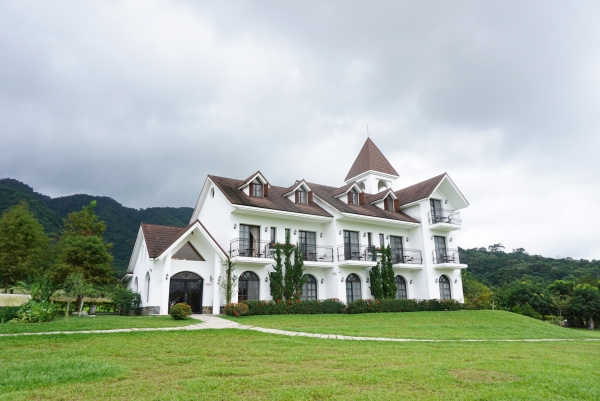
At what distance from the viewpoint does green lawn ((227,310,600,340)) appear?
540 inches

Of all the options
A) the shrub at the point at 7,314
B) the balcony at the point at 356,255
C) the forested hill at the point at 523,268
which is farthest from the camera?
the forested hill at the point at 523,268

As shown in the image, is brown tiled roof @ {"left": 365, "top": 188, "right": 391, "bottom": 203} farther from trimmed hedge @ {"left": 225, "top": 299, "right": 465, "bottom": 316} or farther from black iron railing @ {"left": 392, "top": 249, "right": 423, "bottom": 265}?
trimmed hedge @ {"left": 225, "top": 299, "right": 465, "bottom": 316}

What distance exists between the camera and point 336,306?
68.5ft

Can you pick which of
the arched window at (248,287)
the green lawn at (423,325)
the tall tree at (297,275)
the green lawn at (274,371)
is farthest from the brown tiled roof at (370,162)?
the green lawn at (274,371)

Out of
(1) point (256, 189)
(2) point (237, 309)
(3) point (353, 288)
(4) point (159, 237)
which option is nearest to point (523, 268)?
(3) point (353, 288)

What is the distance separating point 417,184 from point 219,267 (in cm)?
1630

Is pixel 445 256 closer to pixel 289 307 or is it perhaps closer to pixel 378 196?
pixel 378 196

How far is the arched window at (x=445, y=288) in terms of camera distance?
2718 cm

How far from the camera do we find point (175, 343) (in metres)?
9.66

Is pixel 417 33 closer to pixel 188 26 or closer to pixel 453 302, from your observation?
pixel 188 26

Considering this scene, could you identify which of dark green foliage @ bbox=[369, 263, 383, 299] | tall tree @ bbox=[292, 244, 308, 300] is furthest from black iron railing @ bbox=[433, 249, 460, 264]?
tall tree @ bbox=[292, 244, 308, 300]

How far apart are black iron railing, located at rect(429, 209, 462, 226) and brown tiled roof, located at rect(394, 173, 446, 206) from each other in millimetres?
1465

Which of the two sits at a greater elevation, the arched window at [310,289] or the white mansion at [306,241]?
the white mansion at [306,241]

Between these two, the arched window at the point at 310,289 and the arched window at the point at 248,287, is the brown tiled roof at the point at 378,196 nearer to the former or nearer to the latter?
the arched window at the point at 310,289
